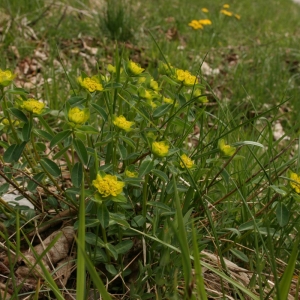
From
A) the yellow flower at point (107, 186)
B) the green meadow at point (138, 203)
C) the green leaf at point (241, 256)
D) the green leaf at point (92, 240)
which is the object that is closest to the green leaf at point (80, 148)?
the green meadow at point (138, 203)

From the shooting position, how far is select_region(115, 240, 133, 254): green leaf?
117 cm

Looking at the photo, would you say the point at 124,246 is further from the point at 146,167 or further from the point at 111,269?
the point at 146,167

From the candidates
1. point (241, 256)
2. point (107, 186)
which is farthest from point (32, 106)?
point (241, 256)

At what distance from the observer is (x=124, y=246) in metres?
1.19

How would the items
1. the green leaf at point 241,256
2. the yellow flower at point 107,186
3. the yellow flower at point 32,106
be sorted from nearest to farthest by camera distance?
the yellow flower at point 107,186
the yellow flower at point 32,106
the green leaf at point 241,256

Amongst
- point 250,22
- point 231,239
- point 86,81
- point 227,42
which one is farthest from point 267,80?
point 250,22

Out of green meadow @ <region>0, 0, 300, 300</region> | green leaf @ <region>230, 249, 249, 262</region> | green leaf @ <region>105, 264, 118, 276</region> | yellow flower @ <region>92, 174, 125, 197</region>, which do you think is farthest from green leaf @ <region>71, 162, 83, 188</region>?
green leaf @ <region>230, 249, 249, 262</region>

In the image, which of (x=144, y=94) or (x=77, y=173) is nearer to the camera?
(x=77, y=173)

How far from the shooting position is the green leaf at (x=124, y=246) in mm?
1174

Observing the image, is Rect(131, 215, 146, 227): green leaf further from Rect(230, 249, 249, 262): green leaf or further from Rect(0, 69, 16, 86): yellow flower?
Rect(0, 69, 16, 86): yellow flower

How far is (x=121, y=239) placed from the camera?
1220 millimetres

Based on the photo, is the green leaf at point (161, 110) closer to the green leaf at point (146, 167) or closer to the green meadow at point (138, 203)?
the green meadow at point (138, 203)

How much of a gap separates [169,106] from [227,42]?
3242mm

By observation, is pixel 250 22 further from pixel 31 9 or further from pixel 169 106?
pixel 169 106
